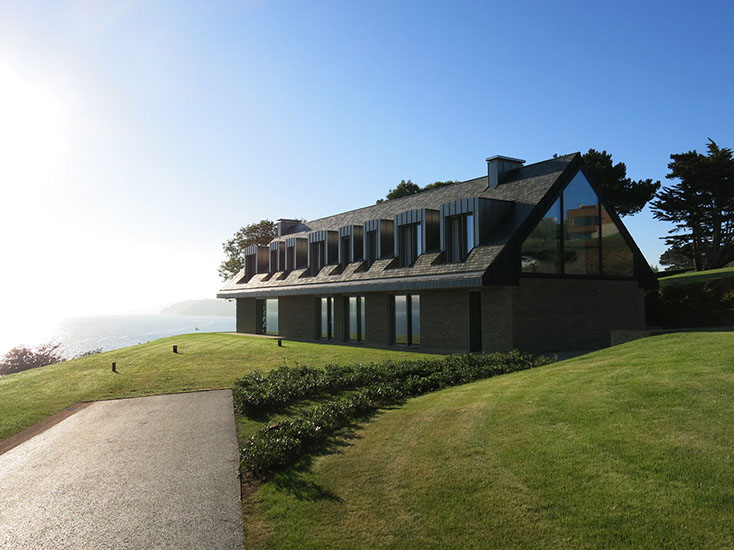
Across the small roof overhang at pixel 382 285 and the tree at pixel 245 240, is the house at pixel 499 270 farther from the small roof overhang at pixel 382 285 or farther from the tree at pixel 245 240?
the tree at pixel 245 240

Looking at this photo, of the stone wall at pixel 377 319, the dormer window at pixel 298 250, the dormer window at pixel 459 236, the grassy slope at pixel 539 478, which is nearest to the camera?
the grassy slope at pixel 539 478

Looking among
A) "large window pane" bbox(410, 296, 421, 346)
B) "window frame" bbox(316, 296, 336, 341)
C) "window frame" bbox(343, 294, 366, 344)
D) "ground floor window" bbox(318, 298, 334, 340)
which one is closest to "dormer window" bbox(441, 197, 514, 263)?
"large window pane" bbox(410, 296, 421, 346)

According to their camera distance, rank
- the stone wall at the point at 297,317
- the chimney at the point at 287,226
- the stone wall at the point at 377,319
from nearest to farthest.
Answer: the stone wall at the point at 377,319, the stone wall at the point at 297,317, the chimney at the point at 287,226

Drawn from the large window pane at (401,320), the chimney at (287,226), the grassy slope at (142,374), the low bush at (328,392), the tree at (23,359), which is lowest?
the tree at (23,359)

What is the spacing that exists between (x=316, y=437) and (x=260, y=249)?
112 feet

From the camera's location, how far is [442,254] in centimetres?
2350

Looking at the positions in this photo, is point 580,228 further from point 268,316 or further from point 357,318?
point 268,316

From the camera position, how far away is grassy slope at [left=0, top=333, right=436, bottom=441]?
1444 cm

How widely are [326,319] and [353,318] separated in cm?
289

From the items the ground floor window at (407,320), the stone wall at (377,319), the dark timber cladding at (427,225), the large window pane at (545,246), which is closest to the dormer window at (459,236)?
the dark timber cladding at (427,225)

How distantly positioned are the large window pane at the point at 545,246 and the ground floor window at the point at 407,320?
19.8ft

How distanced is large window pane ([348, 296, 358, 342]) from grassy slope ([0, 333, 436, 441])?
5.61 meters

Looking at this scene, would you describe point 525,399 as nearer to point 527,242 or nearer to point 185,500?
point 185,500

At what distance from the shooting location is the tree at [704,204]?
39.7m
